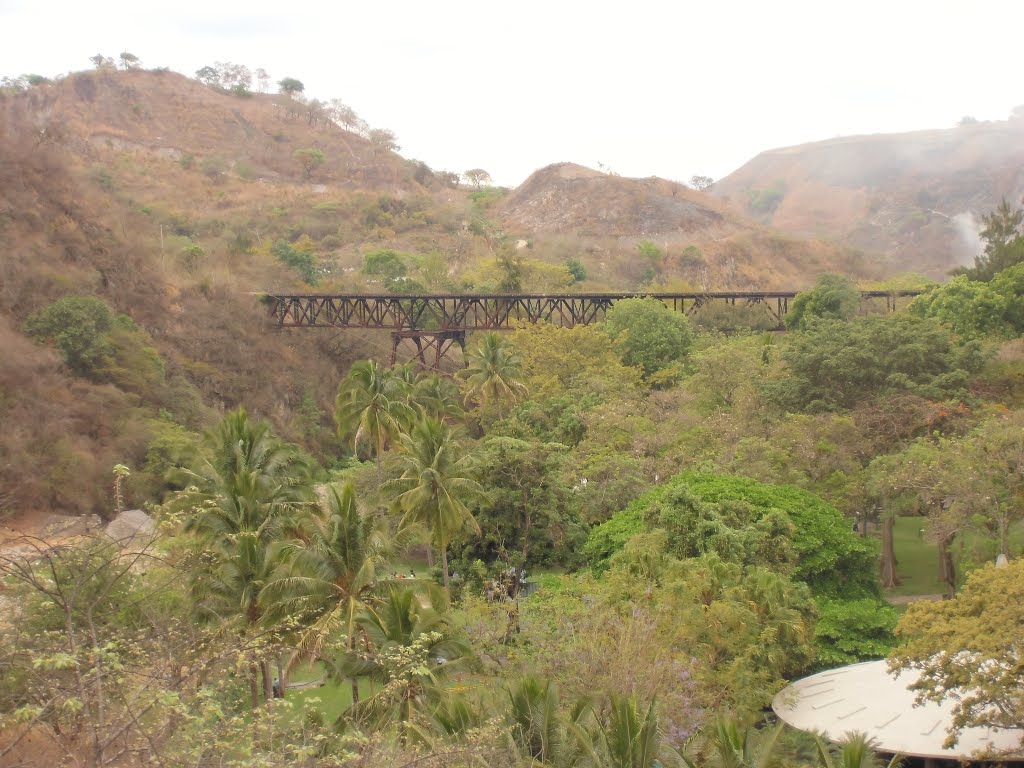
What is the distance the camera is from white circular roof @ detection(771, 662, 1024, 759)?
54.3 feet

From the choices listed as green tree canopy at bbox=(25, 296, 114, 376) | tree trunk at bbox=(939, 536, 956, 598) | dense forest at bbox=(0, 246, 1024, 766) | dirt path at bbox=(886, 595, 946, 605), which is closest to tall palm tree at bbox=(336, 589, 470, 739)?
dense forest at bbox=(0, 246, 1024, 766)

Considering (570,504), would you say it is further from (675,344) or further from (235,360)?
(235,360)

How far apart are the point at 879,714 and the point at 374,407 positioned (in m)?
22.8

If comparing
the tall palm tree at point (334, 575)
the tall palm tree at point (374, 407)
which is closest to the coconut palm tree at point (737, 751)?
the tall palm tree at point (334, 575)

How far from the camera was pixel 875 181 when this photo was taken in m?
167

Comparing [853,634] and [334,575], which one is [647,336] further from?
[334,575]

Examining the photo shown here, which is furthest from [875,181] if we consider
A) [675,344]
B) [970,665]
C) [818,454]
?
[970,665]

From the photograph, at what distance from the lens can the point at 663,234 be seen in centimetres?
11919

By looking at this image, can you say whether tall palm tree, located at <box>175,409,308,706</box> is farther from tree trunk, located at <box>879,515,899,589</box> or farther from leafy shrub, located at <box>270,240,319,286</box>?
leafy shrub, located at <box>270,240,319,286</box>

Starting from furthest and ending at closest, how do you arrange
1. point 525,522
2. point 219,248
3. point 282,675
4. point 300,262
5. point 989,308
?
1. point 300,262
2. point 219,248
3. point 989,308
4. point 525,522
5. point 282,675

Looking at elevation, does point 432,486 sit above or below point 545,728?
above

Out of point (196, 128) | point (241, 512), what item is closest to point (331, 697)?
point (241, 512)

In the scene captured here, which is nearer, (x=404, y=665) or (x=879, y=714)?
(x=404, y=665)

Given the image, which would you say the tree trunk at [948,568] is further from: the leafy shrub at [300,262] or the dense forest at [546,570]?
the leafy shrub at [300,262]
